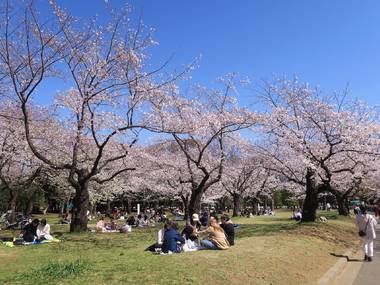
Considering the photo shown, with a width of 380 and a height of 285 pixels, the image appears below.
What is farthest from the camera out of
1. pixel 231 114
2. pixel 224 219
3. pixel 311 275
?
pixel 231 114

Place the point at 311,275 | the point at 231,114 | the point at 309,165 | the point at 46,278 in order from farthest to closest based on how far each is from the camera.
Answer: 1. the point at 231,114
2. the point at 309,165
3. the point at 311,275
4. the point at 46,278

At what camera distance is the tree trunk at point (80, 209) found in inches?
728

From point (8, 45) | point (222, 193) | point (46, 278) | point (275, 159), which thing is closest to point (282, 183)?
point (222, 193)

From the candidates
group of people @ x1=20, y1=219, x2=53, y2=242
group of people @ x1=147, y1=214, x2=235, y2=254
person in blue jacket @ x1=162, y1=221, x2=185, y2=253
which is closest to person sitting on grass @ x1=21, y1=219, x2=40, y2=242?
group of people @ x1=20, y1=219, x2=53, y2=242

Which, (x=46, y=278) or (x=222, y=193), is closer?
(x=46, y=278)

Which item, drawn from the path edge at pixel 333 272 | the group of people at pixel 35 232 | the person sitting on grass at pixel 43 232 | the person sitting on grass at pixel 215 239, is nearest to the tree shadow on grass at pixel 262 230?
the path edge at pixel 333 272

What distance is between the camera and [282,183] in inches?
1639

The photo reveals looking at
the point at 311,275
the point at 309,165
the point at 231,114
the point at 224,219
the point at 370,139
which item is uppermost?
the point at 231,114

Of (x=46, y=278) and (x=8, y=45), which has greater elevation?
(x=8, y=45)

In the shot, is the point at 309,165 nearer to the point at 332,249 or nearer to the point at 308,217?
the point at 308,217

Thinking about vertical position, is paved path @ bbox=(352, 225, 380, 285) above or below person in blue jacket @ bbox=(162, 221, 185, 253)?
below

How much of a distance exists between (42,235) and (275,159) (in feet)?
41.9

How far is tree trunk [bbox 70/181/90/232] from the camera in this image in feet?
60.6

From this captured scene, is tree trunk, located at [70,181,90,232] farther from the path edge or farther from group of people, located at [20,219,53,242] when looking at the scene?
the path edge
